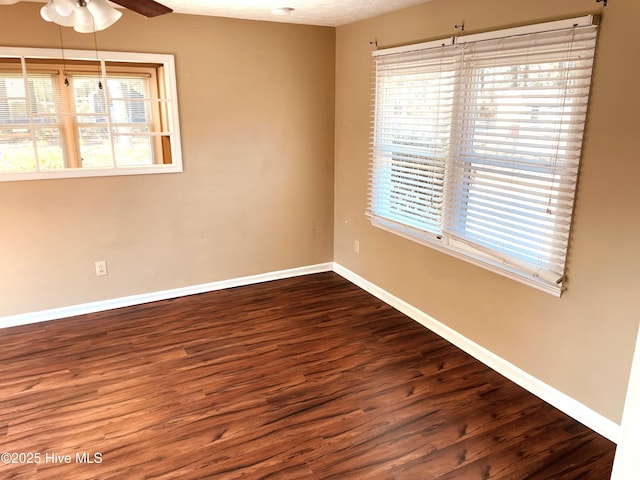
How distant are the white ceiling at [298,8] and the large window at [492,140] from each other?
1.07ft

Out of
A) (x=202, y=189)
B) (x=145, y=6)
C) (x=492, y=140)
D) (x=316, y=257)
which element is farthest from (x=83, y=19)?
(x=316, y=257)

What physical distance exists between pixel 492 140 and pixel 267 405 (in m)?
2.03

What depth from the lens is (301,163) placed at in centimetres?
434

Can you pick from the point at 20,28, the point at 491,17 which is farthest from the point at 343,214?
the point at 20,28

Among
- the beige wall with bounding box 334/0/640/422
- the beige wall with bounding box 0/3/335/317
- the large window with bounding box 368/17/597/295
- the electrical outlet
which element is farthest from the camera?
the electrical outlet

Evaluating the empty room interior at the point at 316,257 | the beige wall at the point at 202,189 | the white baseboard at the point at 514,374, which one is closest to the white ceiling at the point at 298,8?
the empty room interior at the point at 316,257

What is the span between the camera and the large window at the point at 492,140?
2279 millimetres

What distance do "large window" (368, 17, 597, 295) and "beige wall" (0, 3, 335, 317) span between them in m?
0.91

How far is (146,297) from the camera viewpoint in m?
3.92

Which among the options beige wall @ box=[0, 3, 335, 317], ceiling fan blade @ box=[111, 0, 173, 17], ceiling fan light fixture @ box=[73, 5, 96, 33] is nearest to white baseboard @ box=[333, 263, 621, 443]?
beige wall @ box=[0, 3, 335, 317]

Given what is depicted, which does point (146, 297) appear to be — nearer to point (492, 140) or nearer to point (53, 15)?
point (53, 15)

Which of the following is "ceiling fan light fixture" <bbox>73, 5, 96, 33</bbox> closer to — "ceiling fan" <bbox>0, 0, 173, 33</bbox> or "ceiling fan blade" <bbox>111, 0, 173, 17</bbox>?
"ceiling fan" <bbox>0, 0, 173, 33</bbox>

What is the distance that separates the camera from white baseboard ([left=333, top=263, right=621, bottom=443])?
2326 mm

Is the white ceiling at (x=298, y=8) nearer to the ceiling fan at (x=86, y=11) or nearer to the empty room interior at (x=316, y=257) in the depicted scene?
the empty room interior at (x=316, y=257)
